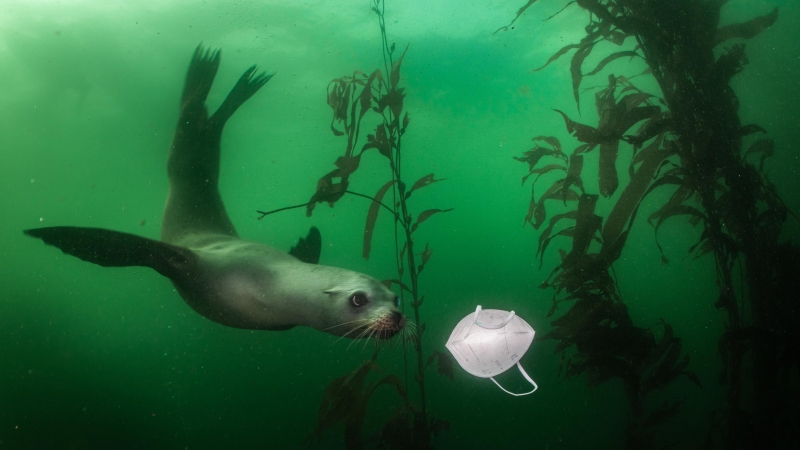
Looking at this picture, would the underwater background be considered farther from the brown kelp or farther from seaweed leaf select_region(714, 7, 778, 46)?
seaweed leaf select_region(714, 7, 778, 46)

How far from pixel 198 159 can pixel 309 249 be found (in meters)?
1.69

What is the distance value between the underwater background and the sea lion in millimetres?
300

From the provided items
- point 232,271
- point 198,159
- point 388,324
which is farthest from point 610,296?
point 198,159

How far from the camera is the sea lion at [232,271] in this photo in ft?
7.74

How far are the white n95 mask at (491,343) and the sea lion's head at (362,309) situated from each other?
51 centimetres

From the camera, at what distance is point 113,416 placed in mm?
8500

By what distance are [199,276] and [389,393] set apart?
7767mm

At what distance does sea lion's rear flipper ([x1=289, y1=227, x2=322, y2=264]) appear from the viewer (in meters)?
3.59

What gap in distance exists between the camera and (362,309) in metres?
2.30

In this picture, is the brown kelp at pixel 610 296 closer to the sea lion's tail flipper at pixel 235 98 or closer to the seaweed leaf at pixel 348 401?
the seaweed leaf at pixel 348 401

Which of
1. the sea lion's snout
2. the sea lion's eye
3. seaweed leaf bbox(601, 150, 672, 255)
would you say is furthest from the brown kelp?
the sea lion's eye

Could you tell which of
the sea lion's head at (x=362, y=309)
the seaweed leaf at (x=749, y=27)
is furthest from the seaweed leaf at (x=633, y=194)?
the sea lion's head at (x=362, y=309)

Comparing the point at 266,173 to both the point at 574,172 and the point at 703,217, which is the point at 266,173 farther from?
the point at 703,217

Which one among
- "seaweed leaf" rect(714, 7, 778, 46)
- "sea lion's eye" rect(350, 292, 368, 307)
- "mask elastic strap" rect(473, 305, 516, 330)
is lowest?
"mask elastic strap" rect(473, 305, 516, 330)
